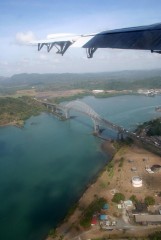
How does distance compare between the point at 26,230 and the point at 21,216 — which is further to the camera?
the point at 21,216

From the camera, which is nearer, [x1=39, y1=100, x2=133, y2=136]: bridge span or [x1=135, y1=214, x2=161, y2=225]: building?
[x1=135, y1=214, x2=161, y2=225]: building

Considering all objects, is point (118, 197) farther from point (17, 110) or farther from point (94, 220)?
point (17, 110)

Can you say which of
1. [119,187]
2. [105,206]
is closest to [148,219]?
[105,206]

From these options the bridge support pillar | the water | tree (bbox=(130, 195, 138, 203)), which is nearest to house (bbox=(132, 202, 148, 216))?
tree (bbox=(130, 195, 138, 203))

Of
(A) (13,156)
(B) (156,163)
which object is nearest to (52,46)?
(B) (156,163)

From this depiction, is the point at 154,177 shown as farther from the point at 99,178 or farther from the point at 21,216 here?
the point at 21,216

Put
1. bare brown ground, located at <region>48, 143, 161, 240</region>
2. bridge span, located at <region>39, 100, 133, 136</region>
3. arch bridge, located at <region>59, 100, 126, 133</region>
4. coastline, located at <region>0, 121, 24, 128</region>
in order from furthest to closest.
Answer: coastline, located at <region>0, 121, 24, 128</region> → bridge span, located at <region>39, 100, 133, 136</region> → arch bridge, located at <region>59, 100, 126, 133</region> → bare brown ground, located at <region>48, 143, 161, 240</region>

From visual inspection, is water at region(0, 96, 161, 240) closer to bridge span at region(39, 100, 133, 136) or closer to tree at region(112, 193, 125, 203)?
bridge span at region(39, 100, 133, 136)
